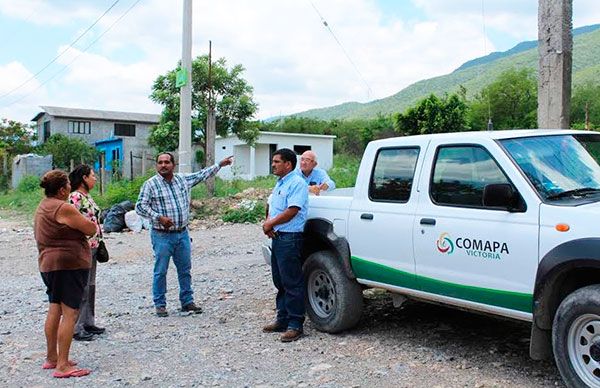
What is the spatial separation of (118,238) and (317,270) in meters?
9.00

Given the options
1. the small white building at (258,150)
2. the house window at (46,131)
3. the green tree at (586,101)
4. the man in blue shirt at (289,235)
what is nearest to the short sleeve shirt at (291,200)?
the man in blue shirt at (289,235)

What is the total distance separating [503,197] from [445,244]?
759 mm

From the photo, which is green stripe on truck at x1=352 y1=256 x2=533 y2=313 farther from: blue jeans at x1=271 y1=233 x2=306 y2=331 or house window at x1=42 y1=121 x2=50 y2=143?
house window at x1=42 y1=121 x2=50 y2=143

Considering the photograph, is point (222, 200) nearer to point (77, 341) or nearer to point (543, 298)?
point (77, 341)

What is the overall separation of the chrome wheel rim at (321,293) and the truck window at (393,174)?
1077 millimetres

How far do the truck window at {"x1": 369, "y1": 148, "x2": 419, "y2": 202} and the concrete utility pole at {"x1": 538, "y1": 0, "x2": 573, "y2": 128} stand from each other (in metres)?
2.42

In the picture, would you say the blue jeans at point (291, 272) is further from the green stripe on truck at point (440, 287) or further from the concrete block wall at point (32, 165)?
the concrete block wall at point (32, 165)

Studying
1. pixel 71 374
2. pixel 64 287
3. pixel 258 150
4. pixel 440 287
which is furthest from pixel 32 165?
pixel 440 287

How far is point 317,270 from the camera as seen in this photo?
269 inches

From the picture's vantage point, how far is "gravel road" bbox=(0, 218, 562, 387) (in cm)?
541

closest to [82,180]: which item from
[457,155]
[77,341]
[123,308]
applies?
[77,341]

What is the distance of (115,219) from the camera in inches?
631

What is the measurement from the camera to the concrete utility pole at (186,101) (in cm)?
1384

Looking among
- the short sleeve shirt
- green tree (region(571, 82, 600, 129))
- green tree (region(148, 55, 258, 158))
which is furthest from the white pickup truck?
green tree (region(571, 82, 600, 129))
